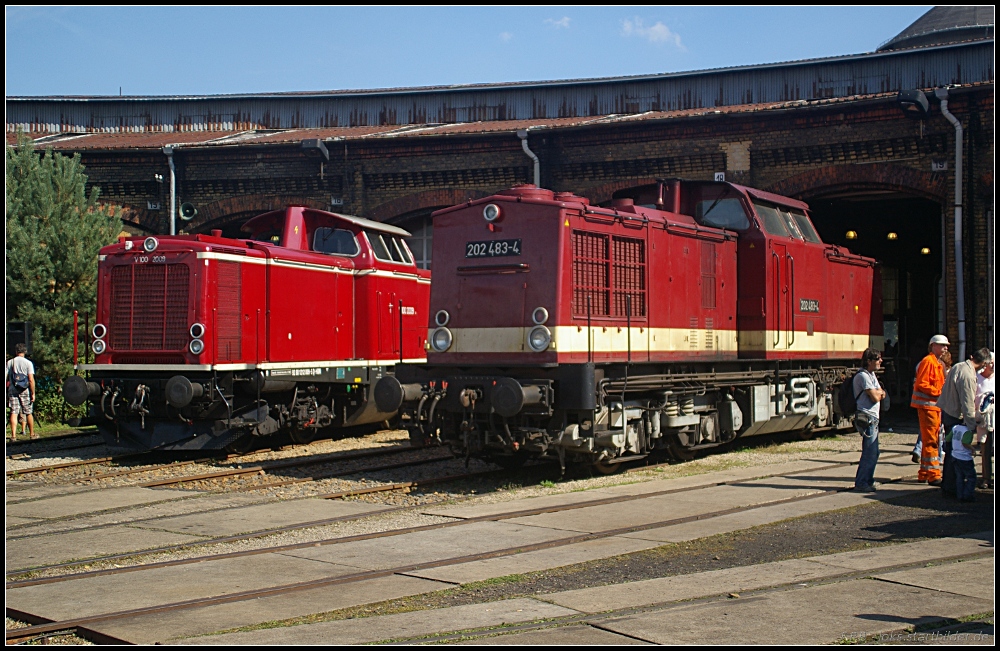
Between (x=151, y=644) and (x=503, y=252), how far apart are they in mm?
7145

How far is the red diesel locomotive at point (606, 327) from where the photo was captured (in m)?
11.2

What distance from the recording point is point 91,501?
429 inches

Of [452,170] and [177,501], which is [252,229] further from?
[452,170]

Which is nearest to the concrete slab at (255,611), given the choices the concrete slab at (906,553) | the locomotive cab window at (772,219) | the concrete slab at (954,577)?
the concrete slab at (906,553)

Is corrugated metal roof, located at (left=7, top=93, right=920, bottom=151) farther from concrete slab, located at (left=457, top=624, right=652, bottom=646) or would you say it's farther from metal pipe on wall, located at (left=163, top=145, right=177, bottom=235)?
concrete slab, located at (left=457, top=624, right=652, bottom=646)

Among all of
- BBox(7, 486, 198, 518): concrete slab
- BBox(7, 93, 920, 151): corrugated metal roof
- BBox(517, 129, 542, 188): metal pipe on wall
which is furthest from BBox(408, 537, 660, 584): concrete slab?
BBox(517, 129, 542, 188): metal pipe on wall

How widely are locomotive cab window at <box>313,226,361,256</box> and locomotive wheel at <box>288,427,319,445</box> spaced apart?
9.65 ft

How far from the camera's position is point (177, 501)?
1094 cm

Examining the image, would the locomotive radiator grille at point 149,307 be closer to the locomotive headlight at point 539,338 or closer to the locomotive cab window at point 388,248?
the locomotive cab window at point 388,248

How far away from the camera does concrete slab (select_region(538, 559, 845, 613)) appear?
6176 millimetres

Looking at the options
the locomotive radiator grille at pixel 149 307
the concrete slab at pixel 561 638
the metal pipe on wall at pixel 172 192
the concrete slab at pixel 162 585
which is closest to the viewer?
the concrete slab at pixel 561 638

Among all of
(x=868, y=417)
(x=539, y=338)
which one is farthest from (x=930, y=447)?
(x=539, y=338)

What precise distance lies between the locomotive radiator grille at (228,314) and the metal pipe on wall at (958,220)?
13078mm

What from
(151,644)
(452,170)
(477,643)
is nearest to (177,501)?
(151,644)
